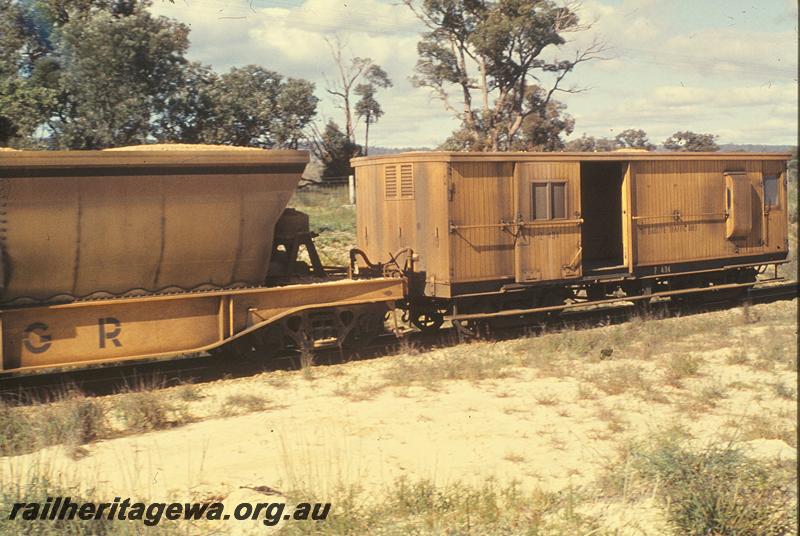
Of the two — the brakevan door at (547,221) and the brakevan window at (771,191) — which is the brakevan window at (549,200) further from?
the brakevan window at (771,191)

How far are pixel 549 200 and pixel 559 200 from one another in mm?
233

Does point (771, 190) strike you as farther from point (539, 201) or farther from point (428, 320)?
point (428, 320)

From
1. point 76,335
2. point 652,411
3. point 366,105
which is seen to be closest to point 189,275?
point 76,335

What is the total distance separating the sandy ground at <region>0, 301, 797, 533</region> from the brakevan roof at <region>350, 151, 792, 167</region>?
3.35 meters

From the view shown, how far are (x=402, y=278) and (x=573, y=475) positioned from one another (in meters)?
6.29

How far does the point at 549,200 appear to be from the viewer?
46.6 ft

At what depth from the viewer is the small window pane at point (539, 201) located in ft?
46.0

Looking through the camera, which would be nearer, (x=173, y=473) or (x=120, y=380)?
(x=173, y=473)

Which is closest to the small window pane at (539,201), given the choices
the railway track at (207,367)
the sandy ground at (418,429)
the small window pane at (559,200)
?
the small window pane at (559,200)

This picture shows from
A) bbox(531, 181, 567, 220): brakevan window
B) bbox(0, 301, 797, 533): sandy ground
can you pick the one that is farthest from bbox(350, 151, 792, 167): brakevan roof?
bbox(0, 301, 797, 533): sandy ground

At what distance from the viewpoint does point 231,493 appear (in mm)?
6906

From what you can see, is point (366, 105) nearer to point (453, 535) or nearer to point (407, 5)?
point (407, 5)

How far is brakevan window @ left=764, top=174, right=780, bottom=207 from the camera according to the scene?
1773 cm

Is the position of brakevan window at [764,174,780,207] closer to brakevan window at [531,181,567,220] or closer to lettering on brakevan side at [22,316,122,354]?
brakevan window at [531,181,567,220]
